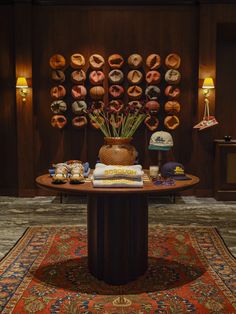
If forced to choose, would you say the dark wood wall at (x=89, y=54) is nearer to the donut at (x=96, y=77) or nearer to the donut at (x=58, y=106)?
the donut at (x=58, y=106)

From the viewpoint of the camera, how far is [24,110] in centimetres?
682

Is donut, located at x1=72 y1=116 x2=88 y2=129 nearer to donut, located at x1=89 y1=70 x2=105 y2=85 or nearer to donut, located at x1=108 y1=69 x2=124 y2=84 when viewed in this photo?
donut, located at x1=89 y1=70 x2=105 y2=85

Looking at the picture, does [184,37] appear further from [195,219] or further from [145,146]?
[195,219]

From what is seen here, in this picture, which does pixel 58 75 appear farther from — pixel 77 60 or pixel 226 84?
pixel 226 84

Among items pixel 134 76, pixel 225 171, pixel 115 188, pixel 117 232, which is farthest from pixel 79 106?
pixel 115 188

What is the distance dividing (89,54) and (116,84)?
0.62 meters

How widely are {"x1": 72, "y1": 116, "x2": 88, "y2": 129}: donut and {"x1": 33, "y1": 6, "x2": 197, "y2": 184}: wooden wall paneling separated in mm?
155

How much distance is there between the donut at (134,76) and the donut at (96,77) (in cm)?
40

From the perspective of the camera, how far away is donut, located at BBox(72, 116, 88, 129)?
6.84 m

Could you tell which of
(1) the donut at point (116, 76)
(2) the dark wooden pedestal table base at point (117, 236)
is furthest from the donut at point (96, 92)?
(2) the dark wooden pedestal table base at point (117, 236)

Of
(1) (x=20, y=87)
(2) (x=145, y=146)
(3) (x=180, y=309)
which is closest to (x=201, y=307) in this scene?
(3) (x=180, y=309)

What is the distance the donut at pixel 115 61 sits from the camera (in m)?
6.75

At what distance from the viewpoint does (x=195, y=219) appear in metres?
5.41

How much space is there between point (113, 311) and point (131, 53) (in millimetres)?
4820
